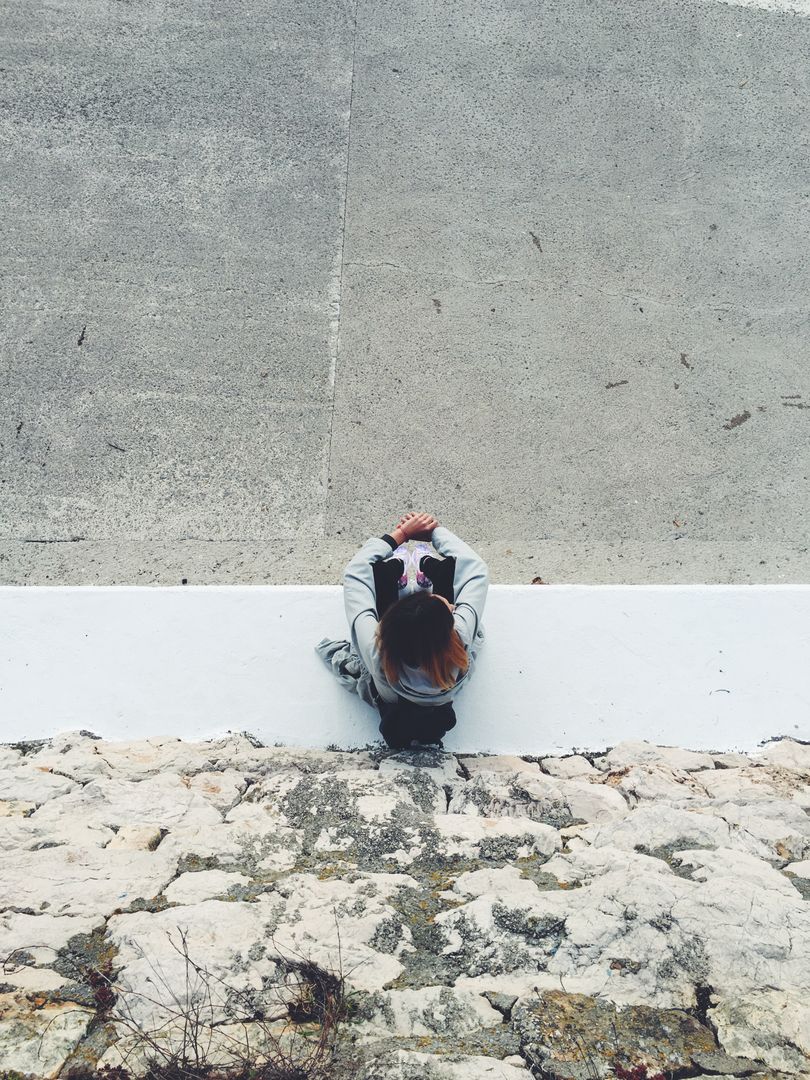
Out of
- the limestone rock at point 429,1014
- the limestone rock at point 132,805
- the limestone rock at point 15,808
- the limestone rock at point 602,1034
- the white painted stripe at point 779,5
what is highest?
the white painted stripe at point 779,5

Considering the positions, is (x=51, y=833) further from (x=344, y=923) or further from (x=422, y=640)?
(x=422, y=640)

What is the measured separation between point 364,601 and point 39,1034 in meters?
1.81

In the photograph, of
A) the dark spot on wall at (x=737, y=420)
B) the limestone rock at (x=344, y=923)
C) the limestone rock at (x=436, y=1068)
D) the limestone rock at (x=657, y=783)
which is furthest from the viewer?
the dark spot on wall at (x=737, y=420)

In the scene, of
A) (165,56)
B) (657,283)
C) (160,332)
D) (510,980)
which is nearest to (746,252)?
(657,283)

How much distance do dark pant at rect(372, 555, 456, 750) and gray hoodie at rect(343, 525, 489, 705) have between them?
0.04m

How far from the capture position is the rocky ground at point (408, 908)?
1.98 metres

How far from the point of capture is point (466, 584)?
3404 millimetres

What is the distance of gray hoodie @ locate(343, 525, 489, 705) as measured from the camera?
9.73 ft

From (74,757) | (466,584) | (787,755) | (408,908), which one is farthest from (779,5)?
(74,757)

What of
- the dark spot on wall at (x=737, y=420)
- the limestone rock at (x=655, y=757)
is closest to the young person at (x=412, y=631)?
the limestone rock at (x=655, y=757)

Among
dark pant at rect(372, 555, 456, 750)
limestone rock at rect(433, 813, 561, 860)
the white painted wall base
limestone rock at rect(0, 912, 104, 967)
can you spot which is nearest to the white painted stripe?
the white painted wall base

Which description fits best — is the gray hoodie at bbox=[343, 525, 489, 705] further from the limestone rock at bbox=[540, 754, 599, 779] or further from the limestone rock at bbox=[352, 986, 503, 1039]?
the limestone rock at bbox=[352, 986, 503, 1039]

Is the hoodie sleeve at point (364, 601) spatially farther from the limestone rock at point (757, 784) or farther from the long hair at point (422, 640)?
the limestone rock at point (757, 784)

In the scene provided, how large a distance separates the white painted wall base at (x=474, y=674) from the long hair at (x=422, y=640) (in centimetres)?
64
